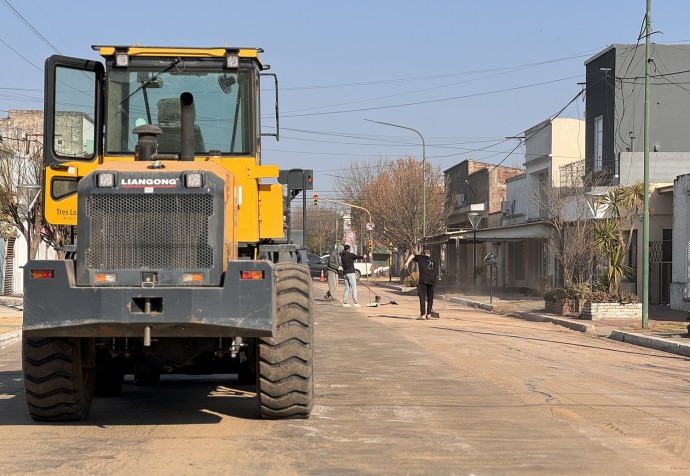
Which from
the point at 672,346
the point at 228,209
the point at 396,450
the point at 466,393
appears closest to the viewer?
the point at 396,450

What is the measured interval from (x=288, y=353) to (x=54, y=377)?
6.96ft

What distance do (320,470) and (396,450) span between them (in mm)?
965

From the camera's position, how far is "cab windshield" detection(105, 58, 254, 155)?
9.81 meters

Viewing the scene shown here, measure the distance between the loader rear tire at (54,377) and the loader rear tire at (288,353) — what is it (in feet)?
5.53

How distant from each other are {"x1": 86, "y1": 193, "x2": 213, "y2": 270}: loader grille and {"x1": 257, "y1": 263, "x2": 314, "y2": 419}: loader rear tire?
872 mm

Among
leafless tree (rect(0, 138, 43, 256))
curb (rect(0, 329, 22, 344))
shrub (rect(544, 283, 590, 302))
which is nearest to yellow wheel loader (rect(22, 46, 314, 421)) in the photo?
curb (rect(0, 329, 22, 344))

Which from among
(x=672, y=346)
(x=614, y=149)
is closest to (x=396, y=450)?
(x=672, y=346)

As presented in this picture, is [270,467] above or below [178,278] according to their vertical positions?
below

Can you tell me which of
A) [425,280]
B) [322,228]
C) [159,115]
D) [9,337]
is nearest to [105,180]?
[159,115]

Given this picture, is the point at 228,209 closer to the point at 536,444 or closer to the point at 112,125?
the point at 112,125

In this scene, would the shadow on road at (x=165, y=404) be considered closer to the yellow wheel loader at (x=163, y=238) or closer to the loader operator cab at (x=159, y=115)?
the yellow wheel loader at (x=163, y=238)

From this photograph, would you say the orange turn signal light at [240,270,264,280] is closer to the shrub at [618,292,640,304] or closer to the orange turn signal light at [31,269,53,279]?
the orange turn signal light at [31,269,53,279]

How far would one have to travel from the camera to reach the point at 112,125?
9.84m

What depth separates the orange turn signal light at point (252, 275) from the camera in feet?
26.7
